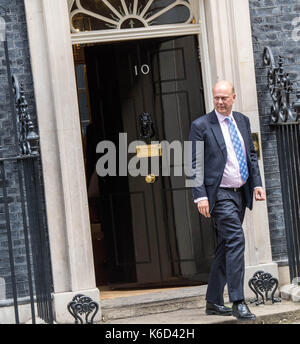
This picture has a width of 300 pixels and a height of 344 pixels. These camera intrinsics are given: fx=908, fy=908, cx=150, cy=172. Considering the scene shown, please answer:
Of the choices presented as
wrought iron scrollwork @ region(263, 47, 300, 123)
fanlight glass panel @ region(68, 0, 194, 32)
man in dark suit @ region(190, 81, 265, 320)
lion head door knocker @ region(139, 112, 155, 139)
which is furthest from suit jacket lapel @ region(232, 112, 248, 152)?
fanlight glass panel @ region(68, 0, 194, 32)

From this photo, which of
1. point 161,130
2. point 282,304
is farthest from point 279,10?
point 282,304

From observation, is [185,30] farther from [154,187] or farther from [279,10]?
[154,187]

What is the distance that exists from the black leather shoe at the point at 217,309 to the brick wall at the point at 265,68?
1.16 metres

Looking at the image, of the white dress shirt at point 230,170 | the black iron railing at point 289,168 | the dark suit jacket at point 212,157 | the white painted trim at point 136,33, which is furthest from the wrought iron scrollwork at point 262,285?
the white painted trim at point 136,33

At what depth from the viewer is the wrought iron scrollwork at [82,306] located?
769 centimetres

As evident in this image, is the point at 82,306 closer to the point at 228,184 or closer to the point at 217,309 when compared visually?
the point at 217,309

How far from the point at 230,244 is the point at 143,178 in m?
1.75

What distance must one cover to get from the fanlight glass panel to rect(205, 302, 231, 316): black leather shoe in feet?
8.78

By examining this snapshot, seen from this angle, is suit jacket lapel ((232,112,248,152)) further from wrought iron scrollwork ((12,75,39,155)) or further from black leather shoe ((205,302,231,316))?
wrought iron scrollwork ((12,75,39,155))

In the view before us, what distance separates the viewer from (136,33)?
27.1 feet

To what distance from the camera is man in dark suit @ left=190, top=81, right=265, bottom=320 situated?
A: 22.8 feet

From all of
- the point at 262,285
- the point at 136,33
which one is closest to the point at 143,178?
the point at 136,33

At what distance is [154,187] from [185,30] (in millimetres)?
1481

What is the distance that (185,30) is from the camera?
833 cm
